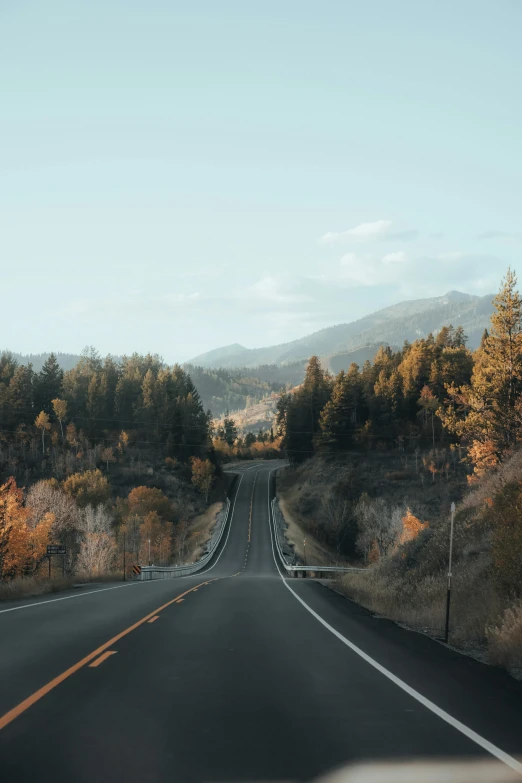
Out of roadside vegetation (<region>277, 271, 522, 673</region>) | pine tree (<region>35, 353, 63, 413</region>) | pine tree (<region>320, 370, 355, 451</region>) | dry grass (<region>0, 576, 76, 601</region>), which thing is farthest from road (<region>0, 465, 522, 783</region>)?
pine tree (<region>35, 353, 63, 413</region>)

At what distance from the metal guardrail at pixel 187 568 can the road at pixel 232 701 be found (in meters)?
33.6

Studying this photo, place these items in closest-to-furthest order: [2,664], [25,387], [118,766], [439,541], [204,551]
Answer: [118,766] < [2,664] < [439,541] < [204,551] < [25,387]

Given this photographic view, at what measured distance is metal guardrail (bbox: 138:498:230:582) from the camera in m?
50.7

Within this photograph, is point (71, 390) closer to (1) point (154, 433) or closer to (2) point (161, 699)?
(1) point (154, 433)

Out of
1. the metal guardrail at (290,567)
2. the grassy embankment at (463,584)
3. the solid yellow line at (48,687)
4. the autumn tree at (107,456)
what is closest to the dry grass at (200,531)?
the metal guardrail at (290,567)

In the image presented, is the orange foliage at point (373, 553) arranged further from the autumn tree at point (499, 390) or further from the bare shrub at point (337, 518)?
the autumn tree at point (499, 390)

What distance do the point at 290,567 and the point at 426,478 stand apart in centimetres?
5512

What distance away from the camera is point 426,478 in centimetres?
11306

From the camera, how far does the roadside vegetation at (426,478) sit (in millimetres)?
15453

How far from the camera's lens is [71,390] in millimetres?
163500

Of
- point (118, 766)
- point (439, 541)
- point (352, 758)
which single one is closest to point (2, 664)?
point (118, 766)

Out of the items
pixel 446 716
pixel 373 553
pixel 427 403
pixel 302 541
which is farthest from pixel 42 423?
pixel 446 716

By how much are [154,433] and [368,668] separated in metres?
147

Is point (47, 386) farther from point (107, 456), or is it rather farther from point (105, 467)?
point (105, 467)
